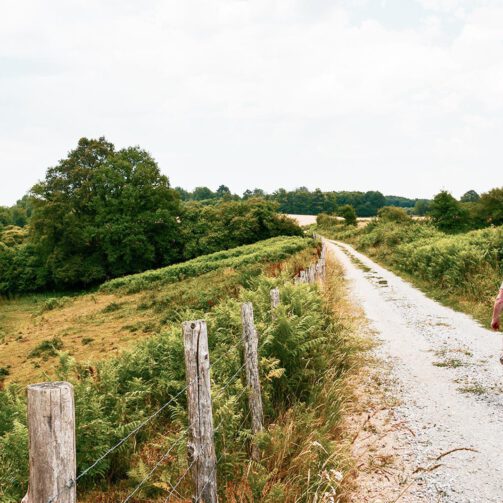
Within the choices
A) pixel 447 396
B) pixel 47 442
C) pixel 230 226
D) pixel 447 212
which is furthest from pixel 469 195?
pixel 47 442

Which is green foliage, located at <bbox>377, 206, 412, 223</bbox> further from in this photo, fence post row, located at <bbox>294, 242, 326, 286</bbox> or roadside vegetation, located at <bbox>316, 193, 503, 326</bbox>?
fence post row, located at <bbox>294, 242, 326, 286</bbox>

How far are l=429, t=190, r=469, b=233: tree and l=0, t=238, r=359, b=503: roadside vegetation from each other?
1527 inches

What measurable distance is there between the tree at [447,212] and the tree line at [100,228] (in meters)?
20.7

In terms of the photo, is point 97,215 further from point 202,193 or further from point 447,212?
point 202,193

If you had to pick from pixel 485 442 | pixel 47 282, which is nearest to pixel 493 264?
pixel 485 442

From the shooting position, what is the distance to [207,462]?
3285 mm

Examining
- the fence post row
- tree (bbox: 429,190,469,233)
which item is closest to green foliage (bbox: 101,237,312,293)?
the fence post row

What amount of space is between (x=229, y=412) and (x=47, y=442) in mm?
2766

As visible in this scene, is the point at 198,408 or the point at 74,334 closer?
the point at 198,408

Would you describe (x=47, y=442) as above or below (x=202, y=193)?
below

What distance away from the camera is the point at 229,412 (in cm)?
423

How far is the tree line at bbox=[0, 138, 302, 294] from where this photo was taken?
141 feet

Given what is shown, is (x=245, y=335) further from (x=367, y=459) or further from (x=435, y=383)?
(x=435, y=383)

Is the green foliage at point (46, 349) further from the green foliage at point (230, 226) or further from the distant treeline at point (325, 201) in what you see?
the distant treeline at point (325, 201)
